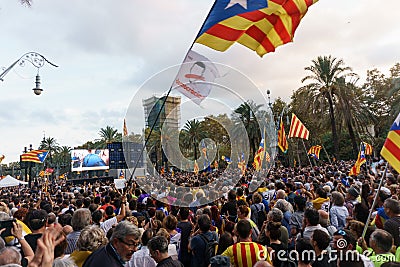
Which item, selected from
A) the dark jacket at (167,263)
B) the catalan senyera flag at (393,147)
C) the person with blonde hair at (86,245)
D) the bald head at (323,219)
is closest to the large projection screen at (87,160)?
the bald head at (323,219)

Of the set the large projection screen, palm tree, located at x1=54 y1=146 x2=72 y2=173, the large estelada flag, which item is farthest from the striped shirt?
palm tree, located at x1=54 y1=146 x2=72 y2=173

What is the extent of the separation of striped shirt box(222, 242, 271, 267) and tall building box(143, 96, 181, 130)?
3006 millimetres

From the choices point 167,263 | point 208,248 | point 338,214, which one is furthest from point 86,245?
point 338,214

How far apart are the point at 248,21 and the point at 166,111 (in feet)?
14.0

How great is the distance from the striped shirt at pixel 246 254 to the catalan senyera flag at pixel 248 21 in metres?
2.74

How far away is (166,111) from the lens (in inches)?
331

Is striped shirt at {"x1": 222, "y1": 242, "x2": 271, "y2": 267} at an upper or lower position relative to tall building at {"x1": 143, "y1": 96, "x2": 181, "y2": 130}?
lower

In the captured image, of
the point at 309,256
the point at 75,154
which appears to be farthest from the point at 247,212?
the point at 75,154

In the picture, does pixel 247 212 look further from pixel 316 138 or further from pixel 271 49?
pixel 316 138

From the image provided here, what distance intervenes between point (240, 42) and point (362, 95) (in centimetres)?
3953

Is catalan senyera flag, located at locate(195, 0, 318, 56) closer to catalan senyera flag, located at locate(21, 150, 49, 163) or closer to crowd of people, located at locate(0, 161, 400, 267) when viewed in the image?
crowd of people, located at locate(0, 161, 400, 267)

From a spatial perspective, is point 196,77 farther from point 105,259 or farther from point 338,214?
point 105,259

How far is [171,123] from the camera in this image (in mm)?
8352

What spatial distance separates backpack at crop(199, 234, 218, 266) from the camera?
13.2ft
